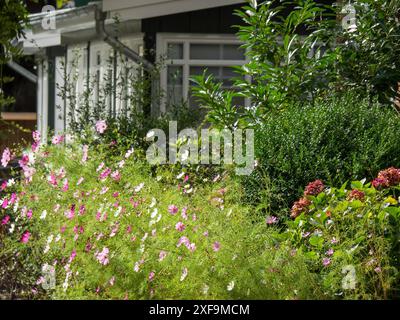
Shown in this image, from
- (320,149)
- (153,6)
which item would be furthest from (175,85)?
(320,149)

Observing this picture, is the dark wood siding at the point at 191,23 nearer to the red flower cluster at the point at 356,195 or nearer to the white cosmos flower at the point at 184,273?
the red flower cluster at the point at 356,195

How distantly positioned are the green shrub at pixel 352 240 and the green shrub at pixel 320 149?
4.39ft

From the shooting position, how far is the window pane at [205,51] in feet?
46.3

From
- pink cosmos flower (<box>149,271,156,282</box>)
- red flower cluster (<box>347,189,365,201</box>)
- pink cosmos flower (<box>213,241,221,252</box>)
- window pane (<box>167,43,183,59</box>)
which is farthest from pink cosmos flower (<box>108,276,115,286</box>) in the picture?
window pane (<box>167,43,183,59</box>)

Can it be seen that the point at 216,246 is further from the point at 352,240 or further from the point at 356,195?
the point at 356,195

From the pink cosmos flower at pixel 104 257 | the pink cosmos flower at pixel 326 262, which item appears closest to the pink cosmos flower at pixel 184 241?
the pink cosmos flower at pixel 104 257

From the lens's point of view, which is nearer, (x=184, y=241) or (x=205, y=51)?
(x=184, y=241)

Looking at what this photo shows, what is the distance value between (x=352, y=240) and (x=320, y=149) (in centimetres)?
242

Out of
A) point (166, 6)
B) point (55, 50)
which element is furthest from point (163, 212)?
point (55, 50)

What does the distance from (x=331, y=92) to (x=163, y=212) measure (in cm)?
382

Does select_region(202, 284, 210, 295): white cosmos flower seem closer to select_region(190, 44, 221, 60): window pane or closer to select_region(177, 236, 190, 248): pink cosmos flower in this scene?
select_region(177, 236, 190, 248): pink cosmos flower

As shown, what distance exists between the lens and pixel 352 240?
607 centimetres

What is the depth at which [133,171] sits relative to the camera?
8.54 metres
